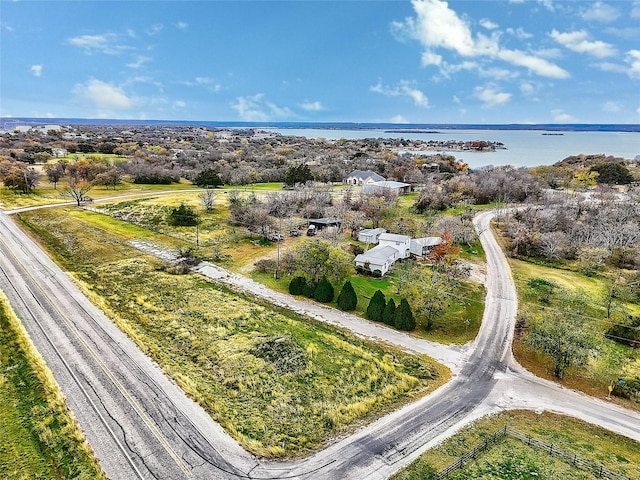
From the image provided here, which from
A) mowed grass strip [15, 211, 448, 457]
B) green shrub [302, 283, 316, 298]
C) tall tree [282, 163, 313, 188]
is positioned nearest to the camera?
mowed grass strip [15, 211, 448, 457]

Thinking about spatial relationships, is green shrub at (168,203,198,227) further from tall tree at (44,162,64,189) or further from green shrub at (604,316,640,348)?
green shrub at (604,316,640,348)

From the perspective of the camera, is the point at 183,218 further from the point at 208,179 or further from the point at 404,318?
the point at 404,318

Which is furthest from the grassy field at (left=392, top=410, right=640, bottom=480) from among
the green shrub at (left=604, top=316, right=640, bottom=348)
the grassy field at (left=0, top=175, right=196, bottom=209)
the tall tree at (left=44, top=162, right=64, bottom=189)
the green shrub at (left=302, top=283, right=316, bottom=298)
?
the tall tree at (left=44, top=162, right=64, bottom=189)

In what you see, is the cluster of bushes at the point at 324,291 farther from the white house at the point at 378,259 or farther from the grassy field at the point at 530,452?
the grassy field at the point at 530,452

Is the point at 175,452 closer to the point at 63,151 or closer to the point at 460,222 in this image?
the point at 460,222

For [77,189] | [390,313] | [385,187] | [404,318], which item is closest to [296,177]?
[385,187]

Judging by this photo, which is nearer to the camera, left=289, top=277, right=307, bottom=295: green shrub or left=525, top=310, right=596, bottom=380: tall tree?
left=525, top=310, right=596, bottom=380: tall tree
